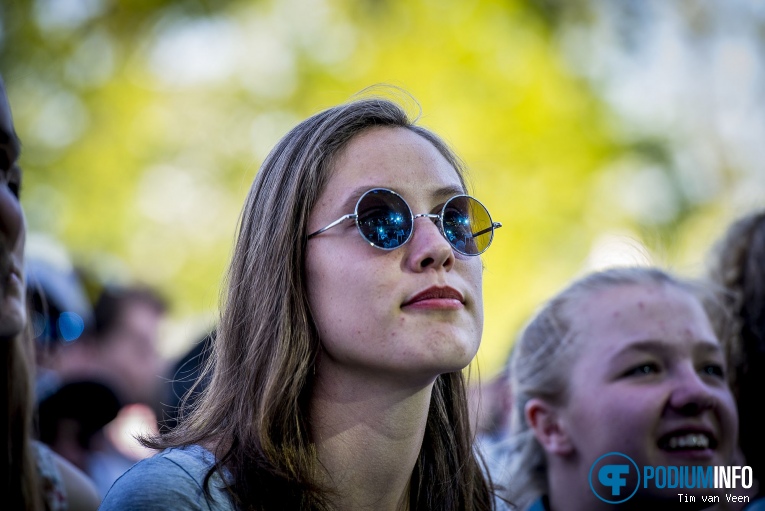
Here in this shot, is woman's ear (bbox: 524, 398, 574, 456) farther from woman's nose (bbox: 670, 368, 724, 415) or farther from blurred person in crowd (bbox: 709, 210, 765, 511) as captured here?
blurred person in crowd (bbox: 709, 210, 765, 511)

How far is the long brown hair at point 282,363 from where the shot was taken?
2.28m

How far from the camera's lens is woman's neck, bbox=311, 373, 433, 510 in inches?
93.8

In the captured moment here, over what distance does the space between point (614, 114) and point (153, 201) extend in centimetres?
687

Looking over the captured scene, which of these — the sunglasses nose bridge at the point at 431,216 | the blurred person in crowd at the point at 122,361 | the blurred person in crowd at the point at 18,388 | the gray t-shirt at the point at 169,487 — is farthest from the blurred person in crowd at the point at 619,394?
the blurred person in crowd at the point at 122,361

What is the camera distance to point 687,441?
3.07 m

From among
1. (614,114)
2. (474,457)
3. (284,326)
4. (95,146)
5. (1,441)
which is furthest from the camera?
(614,114)

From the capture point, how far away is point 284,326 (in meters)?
2.37

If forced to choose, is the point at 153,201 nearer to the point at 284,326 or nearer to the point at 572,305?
the point at 572,305

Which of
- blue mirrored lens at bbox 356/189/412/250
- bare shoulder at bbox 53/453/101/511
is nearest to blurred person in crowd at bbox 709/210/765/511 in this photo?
blue mirrored lens at bbox 356/189/412/250

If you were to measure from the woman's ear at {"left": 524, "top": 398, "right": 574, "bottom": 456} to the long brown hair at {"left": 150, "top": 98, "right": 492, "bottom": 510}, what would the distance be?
2.00 ft

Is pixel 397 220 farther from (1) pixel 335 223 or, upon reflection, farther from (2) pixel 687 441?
(2) pixel 687 441

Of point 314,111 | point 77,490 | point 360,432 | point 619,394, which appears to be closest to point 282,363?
point 360,432

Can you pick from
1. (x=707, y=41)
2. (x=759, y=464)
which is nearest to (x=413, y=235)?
(x=759, y=464)

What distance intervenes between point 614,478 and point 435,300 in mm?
1301
